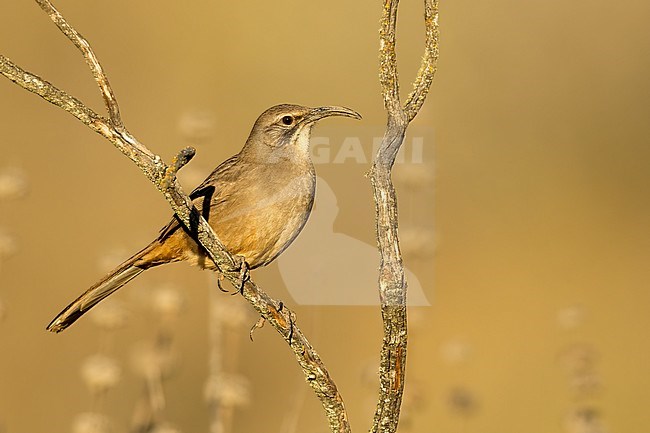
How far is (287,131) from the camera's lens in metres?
3.89

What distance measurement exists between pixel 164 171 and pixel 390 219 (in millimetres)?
569

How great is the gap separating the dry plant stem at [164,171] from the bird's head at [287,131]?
123cm

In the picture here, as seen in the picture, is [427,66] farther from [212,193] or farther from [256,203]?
[212,193]

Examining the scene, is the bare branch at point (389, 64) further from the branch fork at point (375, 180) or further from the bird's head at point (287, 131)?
the bird's head at point (287, 131)

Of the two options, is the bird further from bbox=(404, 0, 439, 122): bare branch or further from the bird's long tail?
bbox=(404, 0, 439, 122): bare branch

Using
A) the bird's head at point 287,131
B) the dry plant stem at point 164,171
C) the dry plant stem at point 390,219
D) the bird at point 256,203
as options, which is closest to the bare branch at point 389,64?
the dry plant stem at point 390,219

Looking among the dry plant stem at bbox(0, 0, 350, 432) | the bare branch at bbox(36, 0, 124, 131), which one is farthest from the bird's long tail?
the bare branch at bbox(36, 0, 124, 131)

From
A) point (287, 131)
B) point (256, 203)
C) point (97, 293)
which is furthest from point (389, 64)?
point (97, 293)

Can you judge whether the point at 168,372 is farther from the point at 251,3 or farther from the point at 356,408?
the point at 251,3

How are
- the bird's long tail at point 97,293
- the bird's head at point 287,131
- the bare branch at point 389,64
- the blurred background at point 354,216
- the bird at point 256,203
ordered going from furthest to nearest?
1. the blurred background at point 354,216
2. the bird's head at point 287,131
3. the bird at point 256,203
4. the bird's long tail at point 97,293
5. the bare branch at point 389,64

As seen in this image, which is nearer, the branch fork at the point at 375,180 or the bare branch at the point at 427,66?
the branch fork at the point at 375,180

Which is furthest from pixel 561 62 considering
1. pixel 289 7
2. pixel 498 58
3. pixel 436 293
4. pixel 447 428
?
pixel 447 428

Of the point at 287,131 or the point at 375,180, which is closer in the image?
the point at 375,180

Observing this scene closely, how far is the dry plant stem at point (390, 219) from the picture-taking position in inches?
95.5
